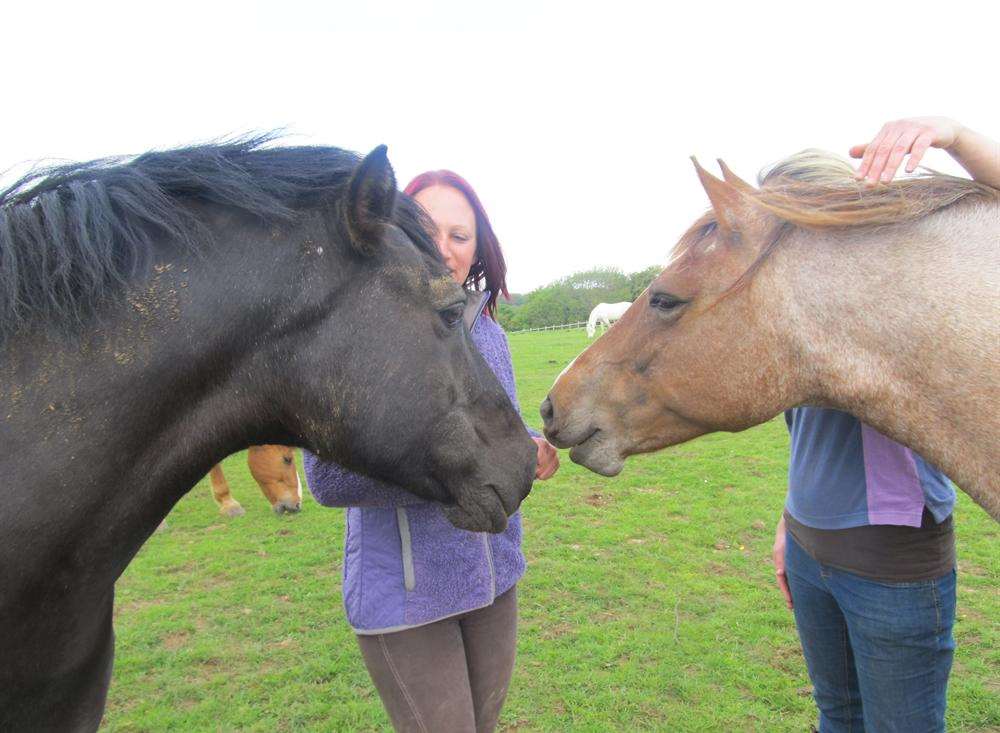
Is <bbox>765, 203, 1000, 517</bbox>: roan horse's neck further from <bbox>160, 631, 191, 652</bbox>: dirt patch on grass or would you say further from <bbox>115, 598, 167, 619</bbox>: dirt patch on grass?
<bbox>115, 598, 167, 619</bbox>: dirt patch on grass

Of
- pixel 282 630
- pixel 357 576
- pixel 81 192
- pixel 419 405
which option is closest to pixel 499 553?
pixel 357 576

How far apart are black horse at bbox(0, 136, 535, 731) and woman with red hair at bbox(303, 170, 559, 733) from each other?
314 mm

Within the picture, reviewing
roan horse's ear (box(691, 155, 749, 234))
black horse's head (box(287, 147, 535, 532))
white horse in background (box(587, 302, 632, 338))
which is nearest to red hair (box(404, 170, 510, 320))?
black horse's head (box(287, 147, 535, 532))

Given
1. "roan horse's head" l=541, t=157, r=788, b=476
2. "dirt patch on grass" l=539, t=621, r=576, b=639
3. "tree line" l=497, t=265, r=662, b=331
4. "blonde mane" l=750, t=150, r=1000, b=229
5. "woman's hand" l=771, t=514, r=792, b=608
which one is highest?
"blonde mane" l=750, t=150, r=1000, b=229

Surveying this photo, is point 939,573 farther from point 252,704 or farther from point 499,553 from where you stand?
point 252,704

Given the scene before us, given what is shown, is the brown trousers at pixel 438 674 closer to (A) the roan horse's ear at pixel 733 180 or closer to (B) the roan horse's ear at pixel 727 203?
(B) the roan horse's ear at pixel 727 203

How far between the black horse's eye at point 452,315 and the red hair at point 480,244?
824 mm

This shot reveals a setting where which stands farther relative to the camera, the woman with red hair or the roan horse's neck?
the woman with red hair

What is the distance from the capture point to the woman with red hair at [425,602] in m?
2.25

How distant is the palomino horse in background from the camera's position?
800cm

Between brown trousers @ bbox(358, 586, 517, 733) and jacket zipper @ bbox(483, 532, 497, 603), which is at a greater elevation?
jacket zipper @ bbox(483, 532, 497, 603)

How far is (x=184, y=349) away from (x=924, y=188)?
90.0 inches

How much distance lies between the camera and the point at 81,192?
5.69ft

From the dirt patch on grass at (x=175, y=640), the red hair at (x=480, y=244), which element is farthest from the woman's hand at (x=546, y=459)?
the dirt patch on grass at (x=175, y=640)
